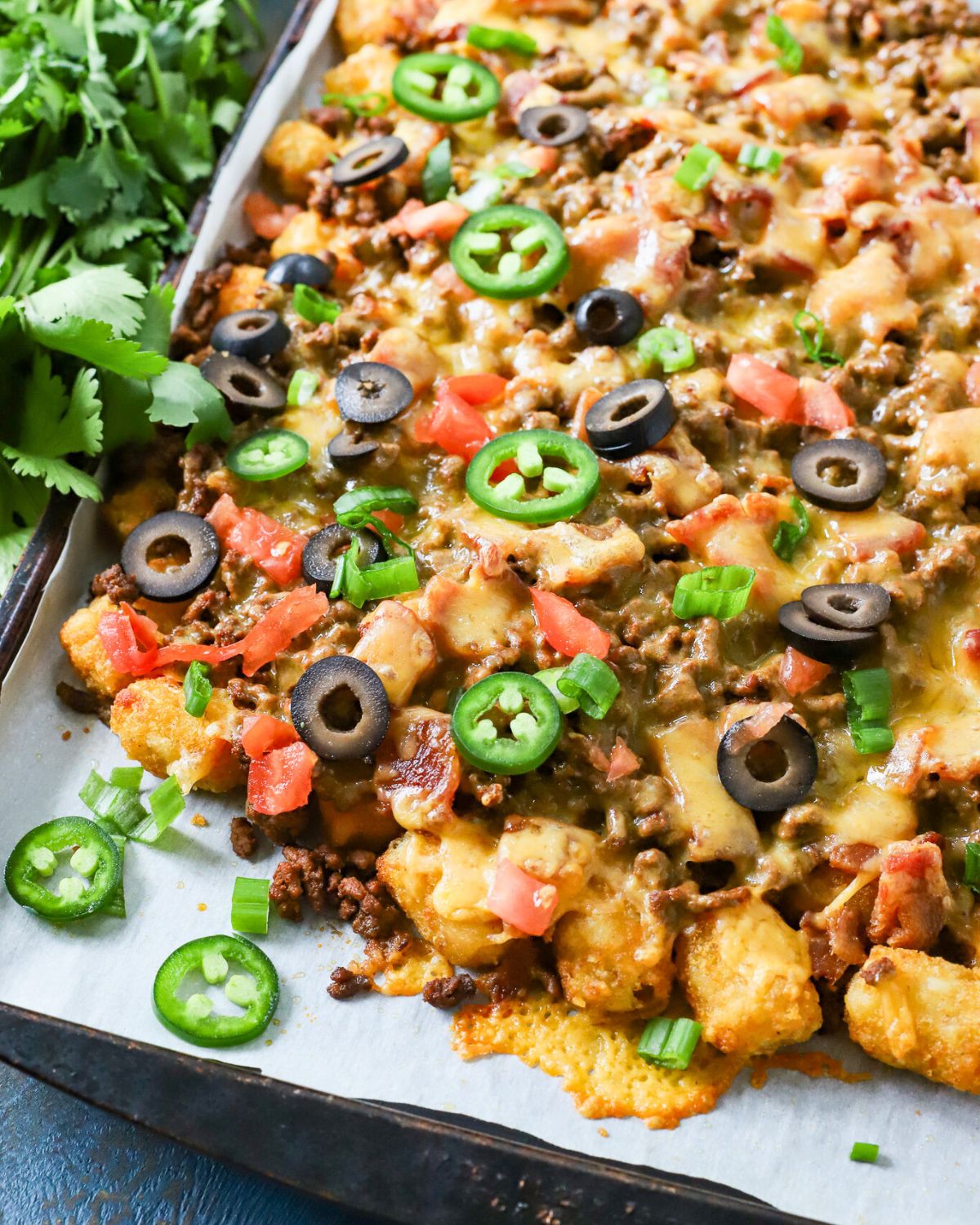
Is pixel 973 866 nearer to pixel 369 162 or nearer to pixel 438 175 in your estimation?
pixel 438 175

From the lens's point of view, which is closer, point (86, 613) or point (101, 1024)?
point (101, 1024)

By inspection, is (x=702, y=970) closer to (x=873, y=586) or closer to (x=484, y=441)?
(x=873, y=586)

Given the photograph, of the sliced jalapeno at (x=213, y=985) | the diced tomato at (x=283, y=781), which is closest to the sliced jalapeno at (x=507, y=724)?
the diced tomato at (x=283, y=781)

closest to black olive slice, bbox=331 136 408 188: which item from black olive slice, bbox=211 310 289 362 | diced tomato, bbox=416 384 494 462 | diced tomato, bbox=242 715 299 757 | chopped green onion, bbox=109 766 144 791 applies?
black olive slice, bbox=211 310 289 362

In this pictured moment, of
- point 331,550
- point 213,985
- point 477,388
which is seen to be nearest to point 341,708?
point 331,550

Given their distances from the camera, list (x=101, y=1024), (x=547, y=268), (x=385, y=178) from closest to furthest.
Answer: (x=101, y=1024), (x=547, y=268), (x=385, y=178)

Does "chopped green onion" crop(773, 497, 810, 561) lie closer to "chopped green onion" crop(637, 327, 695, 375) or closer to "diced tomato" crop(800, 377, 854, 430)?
"diced tomato" crop(800, 377, 854, 430)

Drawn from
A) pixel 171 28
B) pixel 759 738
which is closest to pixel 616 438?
pixel 759 738
